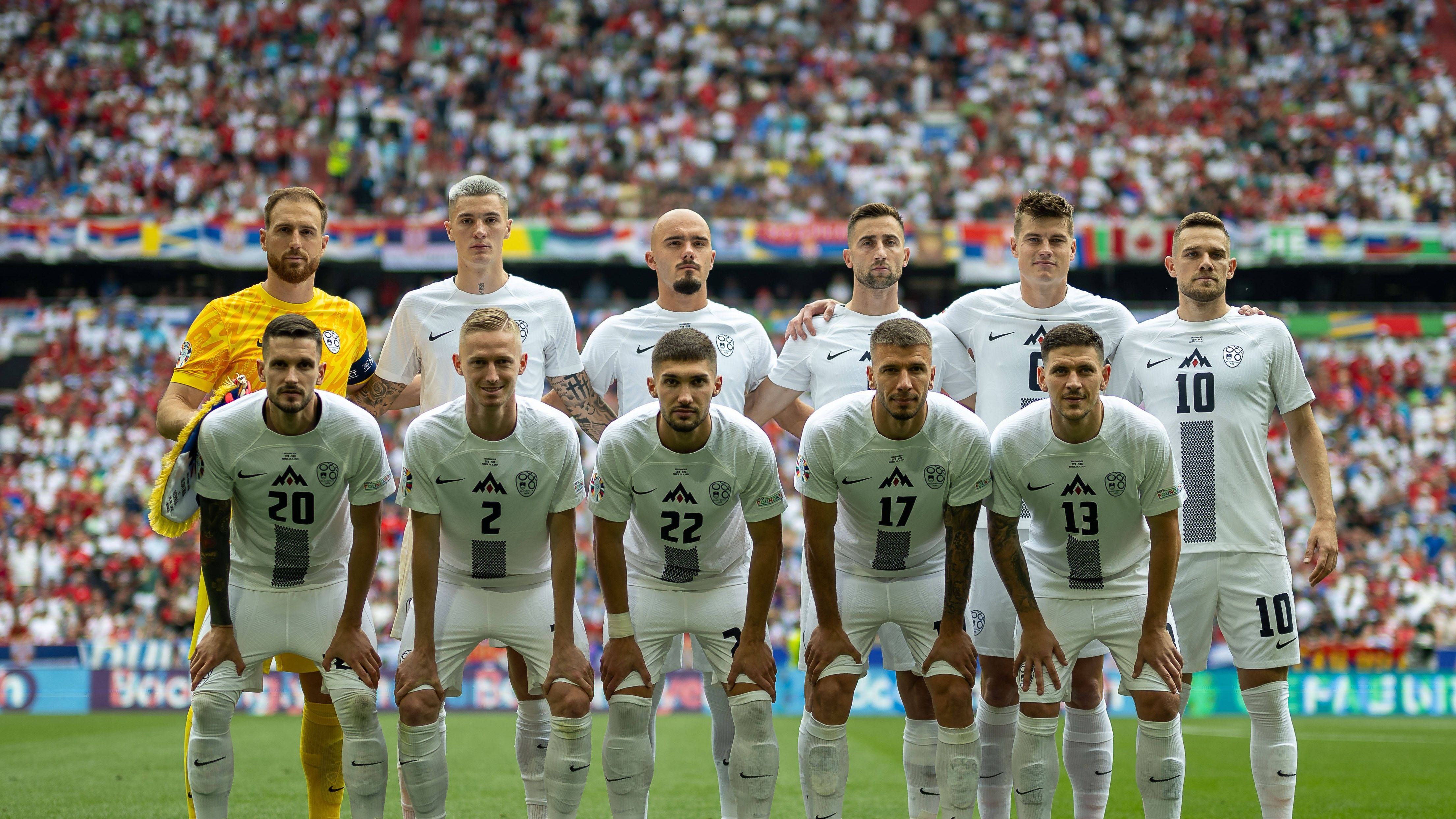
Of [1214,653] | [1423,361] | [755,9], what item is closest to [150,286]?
[755,9]

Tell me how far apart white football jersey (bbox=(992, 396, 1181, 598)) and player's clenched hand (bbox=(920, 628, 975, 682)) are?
0.49 m

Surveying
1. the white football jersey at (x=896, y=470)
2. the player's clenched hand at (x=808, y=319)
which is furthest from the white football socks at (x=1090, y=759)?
the player's clenched hand at (x=808, y=319)

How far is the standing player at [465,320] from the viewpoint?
6.66m

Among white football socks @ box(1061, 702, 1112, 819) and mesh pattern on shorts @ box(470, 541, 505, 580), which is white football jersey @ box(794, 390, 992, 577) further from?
mesh pattern on shorts @ box(470, 541, 505, 580)

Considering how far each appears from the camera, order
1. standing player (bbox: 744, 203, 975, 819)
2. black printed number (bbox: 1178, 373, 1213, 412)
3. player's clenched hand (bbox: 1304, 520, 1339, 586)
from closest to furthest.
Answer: player's clenched hand (bbox: 1304, 520, 1339, 586), black printed number (bbox: 1178, 373, 1213, 412), standing player (bbox: 744, 203, 975, 819)

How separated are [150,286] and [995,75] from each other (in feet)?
65.8

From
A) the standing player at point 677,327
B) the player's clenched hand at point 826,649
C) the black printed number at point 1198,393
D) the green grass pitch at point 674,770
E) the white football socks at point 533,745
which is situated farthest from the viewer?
the green grass pitch at point 674,770

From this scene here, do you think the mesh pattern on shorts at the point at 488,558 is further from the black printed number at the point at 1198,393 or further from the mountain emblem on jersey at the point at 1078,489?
the black printed number at the point at 1198,393

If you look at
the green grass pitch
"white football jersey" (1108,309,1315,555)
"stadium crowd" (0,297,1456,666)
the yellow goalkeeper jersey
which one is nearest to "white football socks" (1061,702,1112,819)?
"white football jersey" (1108,309,1315,555)

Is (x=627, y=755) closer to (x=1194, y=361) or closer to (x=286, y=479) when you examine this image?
(x=286, y=479)

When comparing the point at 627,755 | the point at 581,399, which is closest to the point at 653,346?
the point at 581,399

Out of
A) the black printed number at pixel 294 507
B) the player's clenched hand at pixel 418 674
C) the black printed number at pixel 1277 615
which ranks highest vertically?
the black printed number at pixel 294 507

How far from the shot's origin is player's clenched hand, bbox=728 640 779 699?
529 centimetres

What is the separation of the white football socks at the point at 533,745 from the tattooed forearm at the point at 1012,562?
237 centimetres
